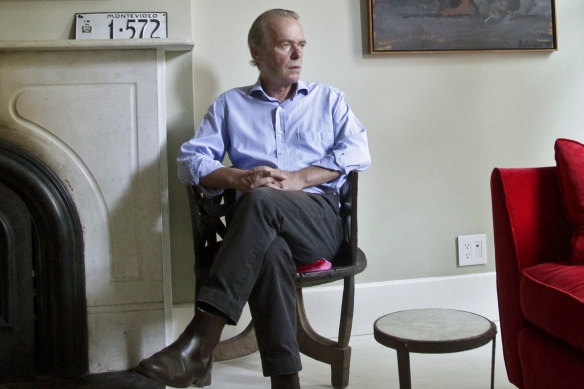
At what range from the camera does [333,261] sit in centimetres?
189

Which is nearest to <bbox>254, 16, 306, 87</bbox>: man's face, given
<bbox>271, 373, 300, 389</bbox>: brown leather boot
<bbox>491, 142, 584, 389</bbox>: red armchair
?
<bbox>491, 142, 584, 389</bbox>: red armchair

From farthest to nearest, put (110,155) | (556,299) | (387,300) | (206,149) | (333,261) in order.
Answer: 1. (387,300)
2. (110,155)
3. (206,149)
4. (333,261)
5. (556,299)

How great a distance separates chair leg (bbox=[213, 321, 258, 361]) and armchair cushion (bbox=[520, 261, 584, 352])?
1010 mm

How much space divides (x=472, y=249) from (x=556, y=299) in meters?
1.16

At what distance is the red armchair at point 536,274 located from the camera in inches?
54.2

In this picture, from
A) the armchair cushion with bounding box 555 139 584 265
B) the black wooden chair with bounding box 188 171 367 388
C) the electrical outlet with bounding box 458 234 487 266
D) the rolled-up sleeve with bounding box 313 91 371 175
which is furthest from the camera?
the electrical outlet with bounding box 458 234 487 266

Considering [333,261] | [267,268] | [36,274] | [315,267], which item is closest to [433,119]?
[333,261]

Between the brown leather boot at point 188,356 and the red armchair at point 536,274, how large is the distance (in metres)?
0.77

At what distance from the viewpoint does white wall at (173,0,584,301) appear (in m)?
2.39

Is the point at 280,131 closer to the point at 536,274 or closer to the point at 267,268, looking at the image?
the point at 267,268

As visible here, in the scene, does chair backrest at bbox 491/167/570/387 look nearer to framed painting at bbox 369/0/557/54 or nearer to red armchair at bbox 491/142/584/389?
red armchair at bbox 491/142/584/389

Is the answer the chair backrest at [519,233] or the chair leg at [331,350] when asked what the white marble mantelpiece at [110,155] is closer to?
the chair leg at [331,350]

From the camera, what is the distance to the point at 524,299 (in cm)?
150

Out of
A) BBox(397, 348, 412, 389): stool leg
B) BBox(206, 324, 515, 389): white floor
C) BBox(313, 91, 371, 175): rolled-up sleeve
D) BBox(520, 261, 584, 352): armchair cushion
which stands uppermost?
BBox(313, 91, 371, 175): rolled-up sleeve
